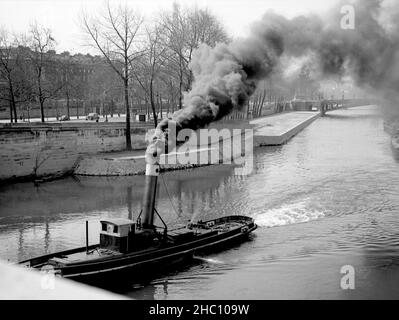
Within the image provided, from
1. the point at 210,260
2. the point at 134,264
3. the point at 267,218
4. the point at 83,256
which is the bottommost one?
the point at 210,260

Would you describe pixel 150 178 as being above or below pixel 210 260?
above

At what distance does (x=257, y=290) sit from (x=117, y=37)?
128 feet

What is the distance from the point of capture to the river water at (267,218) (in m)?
19.4

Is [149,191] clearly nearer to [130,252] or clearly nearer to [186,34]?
[130,252]

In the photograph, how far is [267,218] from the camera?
96.4 feet

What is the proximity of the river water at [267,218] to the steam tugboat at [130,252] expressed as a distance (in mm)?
682

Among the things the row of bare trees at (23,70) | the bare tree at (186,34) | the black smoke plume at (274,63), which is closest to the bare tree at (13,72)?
the row of bare trees at (23,70)

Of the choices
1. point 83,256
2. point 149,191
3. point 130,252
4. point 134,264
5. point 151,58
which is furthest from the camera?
point 151,58

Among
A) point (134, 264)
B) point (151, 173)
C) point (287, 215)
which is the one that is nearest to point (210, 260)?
point (134, 264)

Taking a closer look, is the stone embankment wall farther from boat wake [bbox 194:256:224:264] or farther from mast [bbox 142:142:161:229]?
boat wake [bbox 194:256:224:264]

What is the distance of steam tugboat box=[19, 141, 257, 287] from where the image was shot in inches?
724

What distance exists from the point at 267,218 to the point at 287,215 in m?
1.34

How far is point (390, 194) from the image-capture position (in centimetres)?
3428
